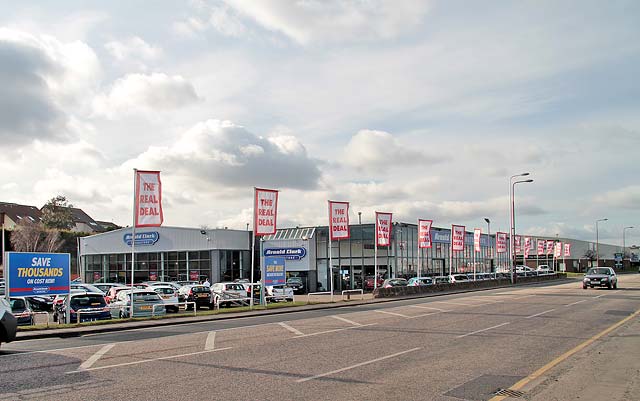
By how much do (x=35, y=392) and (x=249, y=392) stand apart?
3379 millimetres

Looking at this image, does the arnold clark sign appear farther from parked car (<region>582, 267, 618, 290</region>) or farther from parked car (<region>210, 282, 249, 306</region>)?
parked car (<region>582, 267, 618, 290</region>)

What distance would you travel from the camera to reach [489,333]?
16.3m

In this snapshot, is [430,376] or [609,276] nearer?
[430,376]

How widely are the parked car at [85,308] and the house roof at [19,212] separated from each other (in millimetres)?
72144

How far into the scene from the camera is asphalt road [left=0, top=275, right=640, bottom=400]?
29.1 feet

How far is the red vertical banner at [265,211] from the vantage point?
3030cm

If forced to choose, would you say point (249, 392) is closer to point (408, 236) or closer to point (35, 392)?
point (35, 392)

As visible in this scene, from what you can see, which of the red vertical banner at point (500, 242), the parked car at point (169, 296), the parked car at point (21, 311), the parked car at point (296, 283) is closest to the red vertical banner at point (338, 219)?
the parked car at point (169, 296)

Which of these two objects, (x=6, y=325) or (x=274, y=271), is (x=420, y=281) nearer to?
(x=274, y=271)

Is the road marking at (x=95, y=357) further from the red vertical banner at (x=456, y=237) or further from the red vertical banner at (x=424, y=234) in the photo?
the red vertical banner at (x=456, y=237)

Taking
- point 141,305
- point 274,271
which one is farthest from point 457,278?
point 141,305

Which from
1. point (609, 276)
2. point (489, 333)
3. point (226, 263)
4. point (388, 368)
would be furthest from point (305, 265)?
point (388, 368)

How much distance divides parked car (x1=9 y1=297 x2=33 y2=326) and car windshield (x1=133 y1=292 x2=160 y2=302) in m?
4.47

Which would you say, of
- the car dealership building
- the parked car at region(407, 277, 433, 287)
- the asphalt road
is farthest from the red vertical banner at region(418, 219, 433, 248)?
the asphalt road
